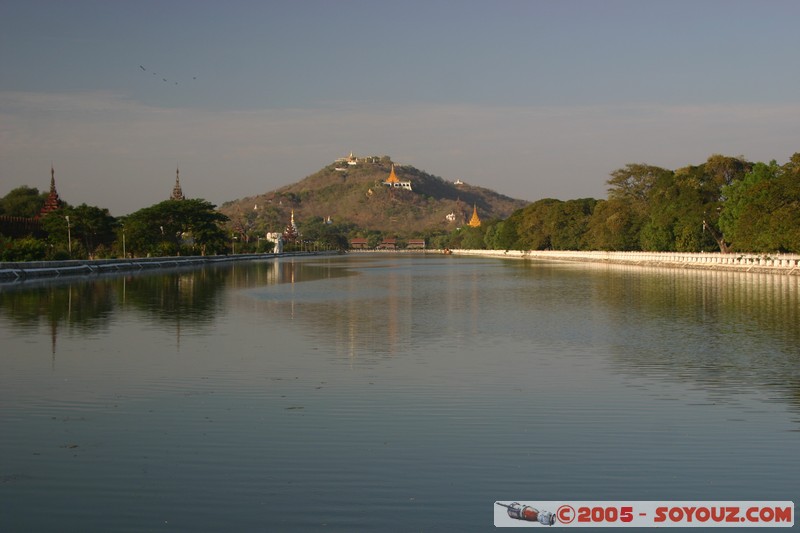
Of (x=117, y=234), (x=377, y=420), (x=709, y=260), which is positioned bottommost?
(x=377, y=420)

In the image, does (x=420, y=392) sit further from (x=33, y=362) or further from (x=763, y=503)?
(x=33, y=362)

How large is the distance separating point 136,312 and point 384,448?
2406cm

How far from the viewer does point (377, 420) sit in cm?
1305

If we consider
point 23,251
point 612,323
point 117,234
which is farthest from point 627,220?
point 612,323

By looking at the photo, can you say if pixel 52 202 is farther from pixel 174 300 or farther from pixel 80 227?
pixel 174 300

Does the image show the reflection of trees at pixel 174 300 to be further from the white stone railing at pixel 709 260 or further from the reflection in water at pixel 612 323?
the white stone railing at pixel 709 260

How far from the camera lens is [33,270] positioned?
6281cm

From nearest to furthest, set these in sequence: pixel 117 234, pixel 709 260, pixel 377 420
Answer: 1. pixel 377 420
2. pixel 709 260
3. pixel 117 234

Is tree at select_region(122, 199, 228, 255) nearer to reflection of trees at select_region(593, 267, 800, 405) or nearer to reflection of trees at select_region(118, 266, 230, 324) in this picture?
reflection of trees at select_region(118, 266, 230, 324)

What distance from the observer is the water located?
30.0 ft

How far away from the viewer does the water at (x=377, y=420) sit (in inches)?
360

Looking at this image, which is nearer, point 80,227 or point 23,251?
point 23,251

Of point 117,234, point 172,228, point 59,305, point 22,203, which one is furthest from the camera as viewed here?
point 22,203

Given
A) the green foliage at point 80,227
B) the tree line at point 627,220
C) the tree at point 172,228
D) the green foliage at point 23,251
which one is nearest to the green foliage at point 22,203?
the tree line at point 627,220
